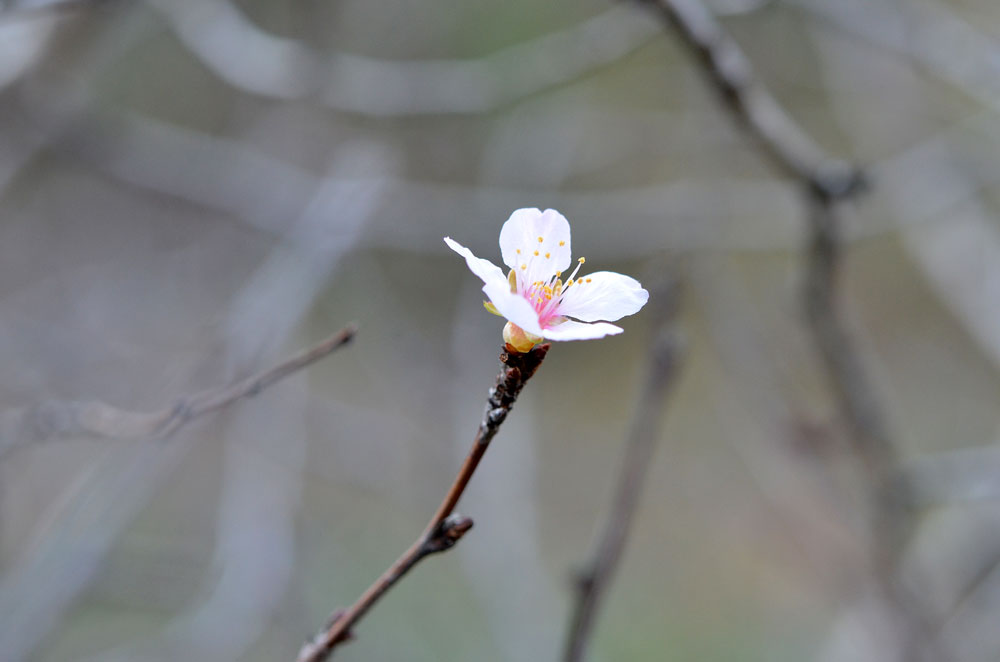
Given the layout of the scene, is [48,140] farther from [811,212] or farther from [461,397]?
[811,212]

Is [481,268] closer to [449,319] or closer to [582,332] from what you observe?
[582,332]

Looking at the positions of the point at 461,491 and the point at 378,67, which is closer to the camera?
the point at 461,491

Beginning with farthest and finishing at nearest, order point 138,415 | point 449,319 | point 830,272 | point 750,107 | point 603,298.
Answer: point 449,319
point 830,272
point 750,107
point 138,415
point 603,298

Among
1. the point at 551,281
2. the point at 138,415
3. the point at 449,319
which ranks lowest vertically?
the point at 138,415

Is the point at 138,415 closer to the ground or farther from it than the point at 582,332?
closer to the ground

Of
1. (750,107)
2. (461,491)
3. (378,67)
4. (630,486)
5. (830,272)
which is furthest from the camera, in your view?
(378,67)

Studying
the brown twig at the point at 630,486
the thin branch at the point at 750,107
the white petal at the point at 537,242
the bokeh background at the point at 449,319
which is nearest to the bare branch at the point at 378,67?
the bokeh background at the point at 449,319

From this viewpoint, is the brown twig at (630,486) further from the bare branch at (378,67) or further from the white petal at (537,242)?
the bare branch at (378,67)

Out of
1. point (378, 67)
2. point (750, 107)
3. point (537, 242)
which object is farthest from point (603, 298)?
point (378, 67)
